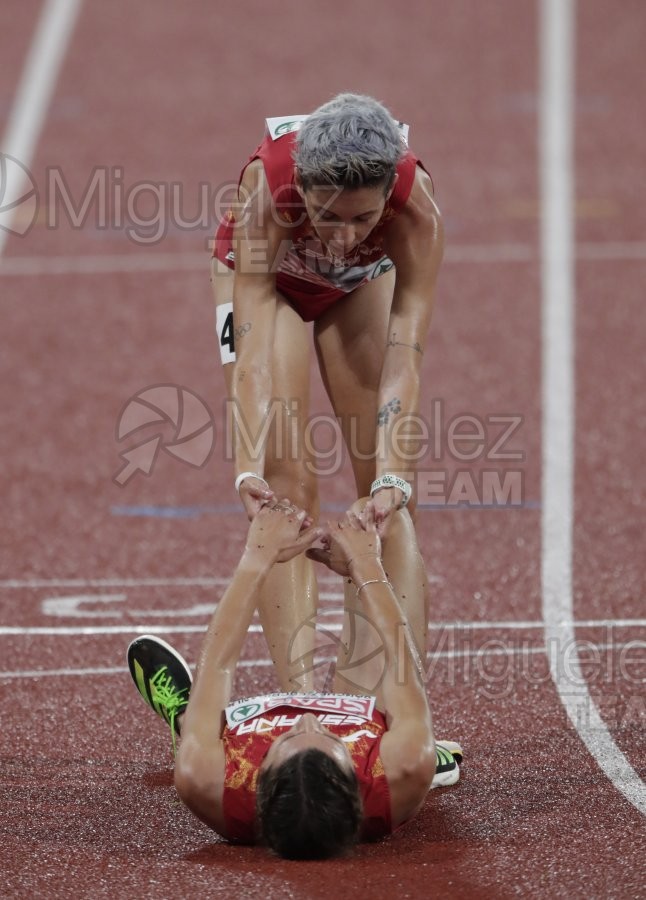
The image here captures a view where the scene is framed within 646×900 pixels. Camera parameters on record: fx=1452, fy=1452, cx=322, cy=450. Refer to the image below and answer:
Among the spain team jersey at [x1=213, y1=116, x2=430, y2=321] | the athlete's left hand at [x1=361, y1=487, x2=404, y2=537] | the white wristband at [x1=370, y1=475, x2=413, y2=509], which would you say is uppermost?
the spain team jersey at [x1=213, y1=116, x2=430, y2=321]

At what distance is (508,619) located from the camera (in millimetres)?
5098

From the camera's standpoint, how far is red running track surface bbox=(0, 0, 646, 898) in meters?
3.61

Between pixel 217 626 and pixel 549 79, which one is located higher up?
pixel 549 79

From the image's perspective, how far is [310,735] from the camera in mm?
3268

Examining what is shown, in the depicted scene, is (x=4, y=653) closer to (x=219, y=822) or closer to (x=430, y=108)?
(x=219, y=822)

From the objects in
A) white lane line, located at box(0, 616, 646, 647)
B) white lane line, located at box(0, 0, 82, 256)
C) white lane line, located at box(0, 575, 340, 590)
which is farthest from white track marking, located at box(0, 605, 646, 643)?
white lane line, located at box(0, 0, 82, 256)

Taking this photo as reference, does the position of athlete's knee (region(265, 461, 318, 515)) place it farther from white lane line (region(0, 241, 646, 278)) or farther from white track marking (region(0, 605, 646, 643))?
white lane line (region(0, 241, 646, 278))

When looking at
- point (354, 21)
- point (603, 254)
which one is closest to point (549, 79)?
point (354, 21)

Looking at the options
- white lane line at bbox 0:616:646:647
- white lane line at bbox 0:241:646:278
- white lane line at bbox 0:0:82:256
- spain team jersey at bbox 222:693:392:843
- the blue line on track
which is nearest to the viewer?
spain team jersey at bbox 222:693:392:843

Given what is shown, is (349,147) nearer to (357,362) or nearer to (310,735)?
(357,362)

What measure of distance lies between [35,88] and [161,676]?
7.99 m

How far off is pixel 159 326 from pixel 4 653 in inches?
141

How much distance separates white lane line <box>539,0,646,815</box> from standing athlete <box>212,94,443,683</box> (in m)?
0.92

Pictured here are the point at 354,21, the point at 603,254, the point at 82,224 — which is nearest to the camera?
the point at 603,254
